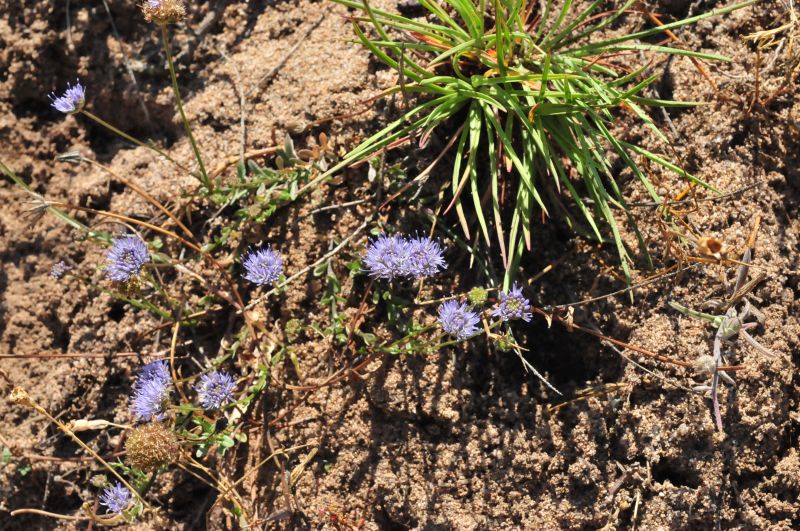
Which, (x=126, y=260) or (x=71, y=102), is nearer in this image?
(x=126, y=260)

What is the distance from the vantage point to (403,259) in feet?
7.95

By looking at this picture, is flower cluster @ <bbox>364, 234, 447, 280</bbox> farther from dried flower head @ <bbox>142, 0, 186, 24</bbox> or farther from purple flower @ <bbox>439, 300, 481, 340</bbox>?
dried flower head @ <bbox>142, 0, 186, 24</bbox>

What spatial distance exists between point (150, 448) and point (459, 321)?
106 centimetres

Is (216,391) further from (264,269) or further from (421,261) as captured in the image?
(421,261)

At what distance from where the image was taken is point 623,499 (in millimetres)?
2445

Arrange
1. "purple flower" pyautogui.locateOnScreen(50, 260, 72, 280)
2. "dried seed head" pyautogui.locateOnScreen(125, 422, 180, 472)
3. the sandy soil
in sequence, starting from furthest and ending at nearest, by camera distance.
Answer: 1. "purple flower" pyautogui.locateOnScreen(50, 260, 72, 280)
2. the sandy soil
3. "dried seed head" pyautogui.locateOnScreen(125, 422, 180, 472)

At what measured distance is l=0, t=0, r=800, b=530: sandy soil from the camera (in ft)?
8.13

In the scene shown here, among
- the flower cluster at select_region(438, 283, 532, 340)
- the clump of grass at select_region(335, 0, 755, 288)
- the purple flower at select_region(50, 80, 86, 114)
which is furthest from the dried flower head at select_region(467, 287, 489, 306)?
the purple flower at select_region(50, 80, 86, 114)

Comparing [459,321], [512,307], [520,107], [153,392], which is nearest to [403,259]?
[459,321]

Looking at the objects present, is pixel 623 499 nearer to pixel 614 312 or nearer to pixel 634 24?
pixel 614 312

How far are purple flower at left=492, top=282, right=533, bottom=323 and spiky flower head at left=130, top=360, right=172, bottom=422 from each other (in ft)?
3.76

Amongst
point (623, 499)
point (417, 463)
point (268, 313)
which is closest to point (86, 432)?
point (268, 313)

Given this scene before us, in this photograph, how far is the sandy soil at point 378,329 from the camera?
248 centimetres

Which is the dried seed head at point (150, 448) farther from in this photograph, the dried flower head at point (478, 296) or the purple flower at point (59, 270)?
the dried flower head at point (478, 296)
